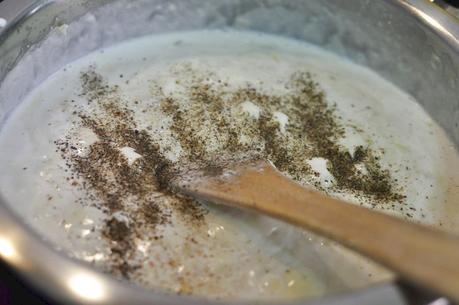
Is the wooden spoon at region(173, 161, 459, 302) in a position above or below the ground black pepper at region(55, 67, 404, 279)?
above

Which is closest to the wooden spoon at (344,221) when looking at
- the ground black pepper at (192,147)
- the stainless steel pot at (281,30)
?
the ground black pepper at (192,147)

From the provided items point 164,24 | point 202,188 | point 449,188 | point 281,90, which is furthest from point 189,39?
point 449,188

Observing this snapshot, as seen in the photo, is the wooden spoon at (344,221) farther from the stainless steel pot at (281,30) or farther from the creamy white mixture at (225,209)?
the stainless steel pot at (281,30)

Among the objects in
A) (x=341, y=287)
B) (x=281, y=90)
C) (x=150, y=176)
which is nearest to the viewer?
(x=341, y=287)

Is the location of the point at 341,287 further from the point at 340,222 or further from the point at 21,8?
the point at 21,8

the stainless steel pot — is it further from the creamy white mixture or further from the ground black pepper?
the ground black pepper

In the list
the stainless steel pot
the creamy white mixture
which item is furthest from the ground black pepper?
the stainless steel pot

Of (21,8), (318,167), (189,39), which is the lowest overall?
(189,39)
